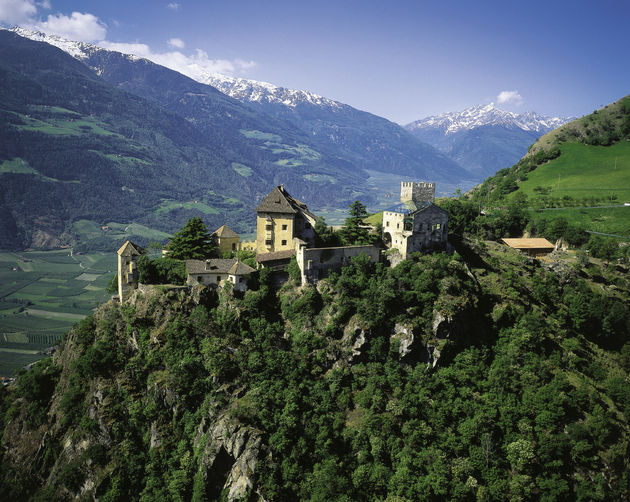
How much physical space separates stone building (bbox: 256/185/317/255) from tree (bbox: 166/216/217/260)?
7232mm

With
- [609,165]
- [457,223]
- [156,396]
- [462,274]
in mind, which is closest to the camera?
[156,396]

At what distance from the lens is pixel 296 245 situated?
62031 mm

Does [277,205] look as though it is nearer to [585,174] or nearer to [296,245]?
[296,245]

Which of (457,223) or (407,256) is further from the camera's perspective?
(457,223)

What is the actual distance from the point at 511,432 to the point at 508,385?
5386 mm

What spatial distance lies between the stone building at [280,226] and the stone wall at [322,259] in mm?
5085

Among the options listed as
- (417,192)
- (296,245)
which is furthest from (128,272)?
(417,192)

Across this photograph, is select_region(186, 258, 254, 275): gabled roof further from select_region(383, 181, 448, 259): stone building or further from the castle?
select_region(383, 181, 448, 259): stone building

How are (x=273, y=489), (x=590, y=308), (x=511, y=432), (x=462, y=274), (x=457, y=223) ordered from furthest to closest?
(x=457, y=223) → (x=590, y=308) → (x=462, y=274) → (x=511, y=432) → (x=273, y=489)

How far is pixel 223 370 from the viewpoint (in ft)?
174

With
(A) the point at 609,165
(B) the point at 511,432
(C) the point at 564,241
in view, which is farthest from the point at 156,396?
(A) the point at 609,165

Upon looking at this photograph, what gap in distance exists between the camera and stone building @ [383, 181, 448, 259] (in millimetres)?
61719

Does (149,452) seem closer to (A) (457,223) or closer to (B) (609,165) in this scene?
(A) (457,223)

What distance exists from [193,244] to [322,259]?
1899cm
